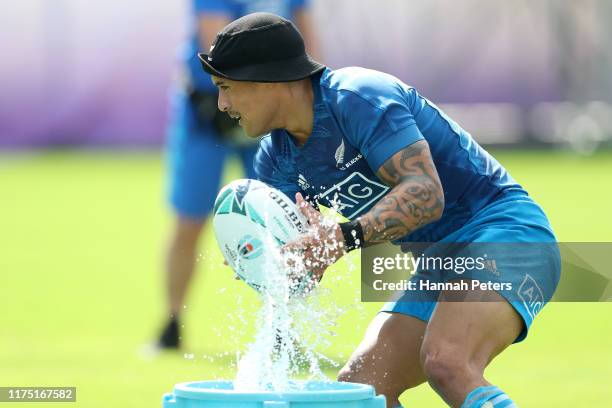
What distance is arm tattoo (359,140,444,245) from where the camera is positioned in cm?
464

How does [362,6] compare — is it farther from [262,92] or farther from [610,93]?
[262,92]

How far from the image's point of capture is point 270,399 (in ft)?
13.5

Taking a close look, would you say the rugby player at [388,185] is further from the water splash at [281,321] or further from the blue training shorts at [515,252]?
the water splash at [281,321]

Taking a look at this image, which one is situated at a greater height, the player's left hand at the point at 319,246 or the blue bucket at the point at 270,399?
the player's left hand at the point at 319,246

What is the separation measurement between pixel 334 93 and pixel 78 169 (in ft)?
60.1

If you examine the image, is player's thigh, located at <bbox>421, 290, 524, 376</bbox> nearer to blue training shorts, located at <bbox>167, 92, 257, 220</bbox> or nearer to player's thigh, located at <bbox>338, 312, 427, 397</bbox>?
player's thigh, located at <bbox>338, 312, 427, 397</bbox>

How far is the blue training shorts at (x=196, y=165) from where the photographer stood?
844 centimetres

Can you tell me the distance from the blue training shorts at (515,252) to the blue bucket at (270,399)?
2.80 feet

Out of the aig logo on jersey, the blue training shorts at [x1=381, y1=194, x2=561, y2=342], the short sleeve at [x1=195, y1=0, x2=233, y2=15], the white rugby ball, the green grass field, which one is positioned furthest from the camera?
the short sleeve at [x1=195, y1=0, x2=233, y2=15]

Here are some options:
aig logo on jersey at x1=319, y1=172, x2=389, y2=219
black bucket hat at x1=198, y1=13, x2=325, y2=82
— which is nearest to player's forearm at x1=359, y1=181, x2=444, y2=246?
aig logo on jersey at x1=319, y1=172, x2=389, y2=219

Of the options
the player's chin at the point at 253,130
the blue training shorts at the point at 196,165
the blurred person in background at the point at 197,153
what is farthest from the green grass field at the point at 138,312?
the player's chin at the point at 253,130

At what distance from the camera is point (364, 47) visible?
79.0 ft

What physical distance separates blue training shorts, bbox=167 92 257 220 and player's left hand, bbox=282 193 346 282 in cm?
377

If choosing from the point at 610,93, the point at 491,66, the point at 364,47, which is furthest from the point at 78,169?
the point at 610,93
